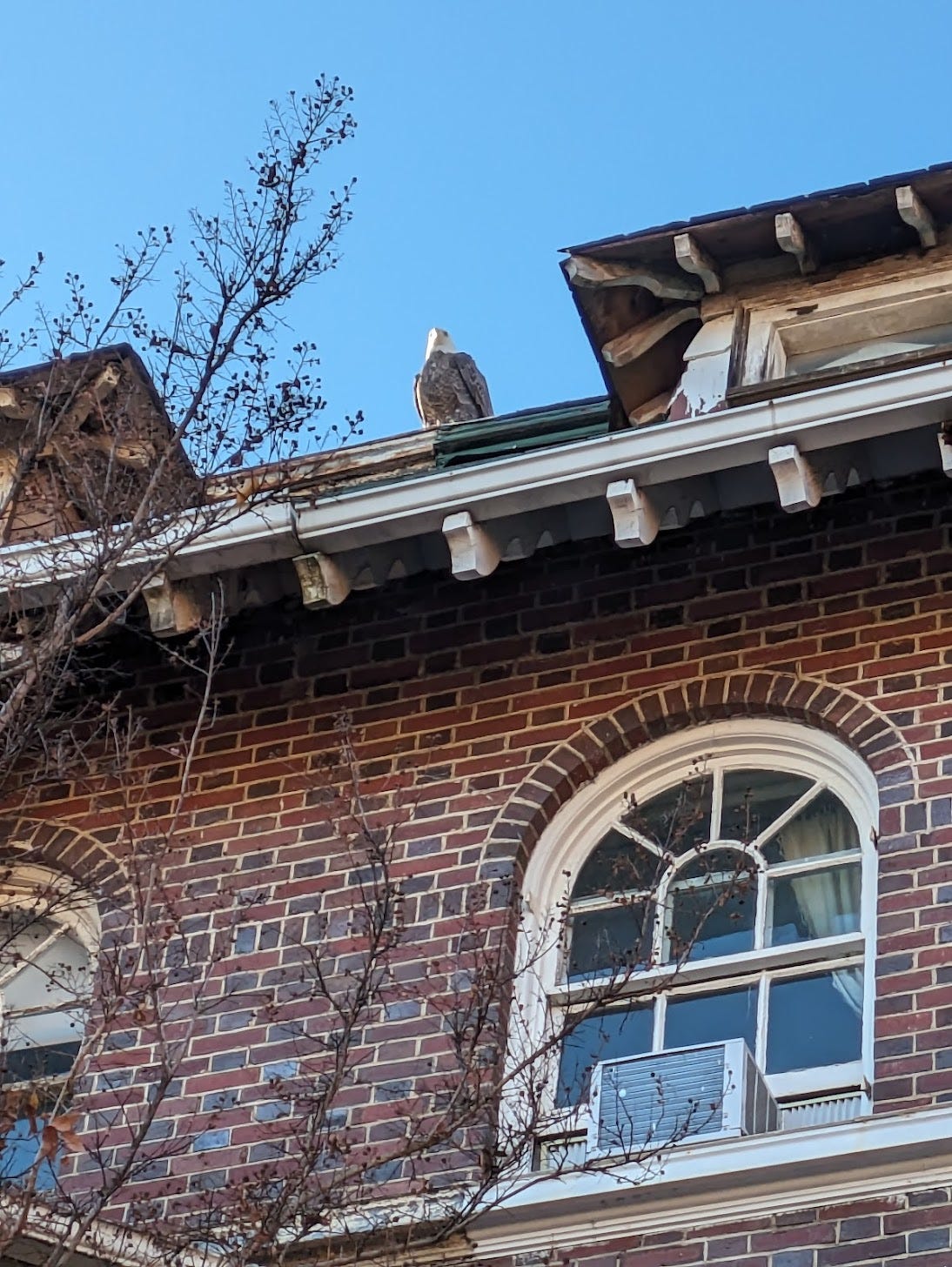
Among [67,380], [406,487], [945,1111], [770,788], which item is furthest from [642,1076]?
[67,380]

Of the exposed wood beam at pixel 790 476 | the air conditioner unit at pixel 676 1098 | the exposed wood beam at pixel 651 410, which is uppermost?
the exposed wood beam at pixel 651 410

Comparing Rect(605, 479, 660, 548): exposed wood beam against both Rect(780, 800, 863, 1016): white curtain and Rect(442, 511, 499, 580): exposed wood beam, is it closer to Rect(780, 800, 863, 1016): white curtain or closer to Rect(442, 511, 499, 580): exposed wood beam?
Rect(442, 511, 499, 580): exposed wood beam

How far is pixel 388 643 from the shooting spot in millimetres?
10422

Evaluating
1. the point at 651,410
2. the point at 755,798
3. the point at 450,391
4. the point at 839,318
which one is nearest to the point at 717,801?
the point at 755,798

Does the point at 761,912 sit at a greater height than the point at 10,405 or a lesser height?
lesser

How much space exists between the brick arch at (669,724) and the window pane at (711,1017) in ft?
3.08

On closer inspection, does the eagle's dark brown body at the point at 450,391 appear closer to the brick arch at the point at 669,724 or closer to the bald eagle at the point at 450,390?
the bald eagle at the point at 450,390

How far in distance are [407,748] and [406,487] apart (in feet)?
3.44

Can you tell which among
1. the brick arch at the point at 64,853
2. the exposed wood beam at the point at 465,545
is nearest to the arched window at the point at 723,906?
the exposed wood beam at the point at 465,545

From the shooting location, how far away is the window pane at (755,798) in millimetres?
9391

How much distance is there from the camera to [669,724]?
9.77m

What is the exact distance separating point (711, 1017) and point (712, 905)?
15.6 inches

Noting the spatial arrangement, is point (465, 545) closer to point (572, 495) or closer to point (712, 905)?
point (572, 495)

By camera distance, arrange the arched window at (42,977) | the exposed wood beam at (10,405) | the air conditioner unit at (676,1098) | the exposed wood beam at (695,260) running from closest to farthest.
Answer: the air conditioner unit at (676,1098) → the arched window at (42,977) → the exposed wood beam at (695,260) → the exposed wood beam at (10,405)
